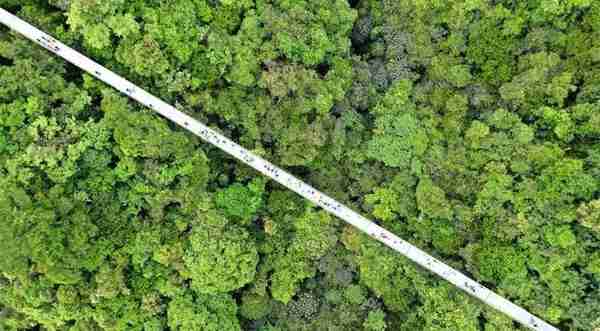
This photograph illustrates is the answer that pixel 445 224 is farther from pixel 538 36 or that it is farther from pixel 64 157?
pixel 64 157

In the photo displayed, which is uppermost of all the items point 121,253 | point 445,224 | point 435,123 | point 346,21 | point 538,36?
point 538,36

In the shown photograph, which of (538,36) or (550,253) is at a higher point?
(538,36)

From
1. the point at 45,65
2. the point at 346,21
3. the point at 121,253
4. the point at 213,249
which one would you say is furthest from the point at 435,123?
the point at 45,65

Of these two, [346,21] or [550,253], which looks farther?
[346,21]

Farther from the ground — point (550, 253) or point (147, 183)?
point (550, 253)

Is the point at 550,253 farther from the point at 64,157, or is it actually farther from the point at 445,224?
the point at 64,157

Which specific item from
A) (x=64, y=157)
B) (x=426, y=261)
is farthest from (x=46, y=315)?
(x=426, y=261)
